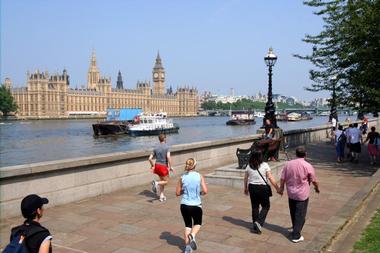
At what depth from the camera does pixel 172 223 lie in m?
8.06

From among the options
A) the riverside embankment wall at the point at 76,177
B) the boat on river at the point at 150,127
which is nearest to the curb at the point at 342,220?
the riverside embankment wall at the point at 76,177

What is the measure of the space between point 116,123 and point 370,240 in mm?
80130

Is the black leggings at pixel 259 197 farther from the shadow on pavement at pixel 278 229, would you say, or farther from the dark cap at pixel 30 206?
the dark cap at pixel 30 206

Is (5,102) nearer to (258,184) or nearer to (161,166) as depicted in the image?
(161,166)

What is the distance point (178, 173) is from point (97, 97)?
607ft

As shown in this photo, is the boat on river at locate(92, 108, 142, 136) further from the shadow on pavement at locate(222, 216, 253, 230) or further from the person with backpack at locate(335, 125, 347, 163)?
the shadow on pavement at locate(222, 216, 253, 230)

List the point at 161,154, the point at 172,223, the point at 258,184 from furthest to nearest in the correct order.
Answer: the point at 161,154
the point at 172,223
the point at 258,184

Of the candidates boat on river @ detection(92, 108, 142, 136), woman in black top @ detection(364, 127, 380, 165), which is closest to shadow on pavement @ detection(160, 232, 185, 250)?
woman in black top @ detection(364, 127, 380, 165)

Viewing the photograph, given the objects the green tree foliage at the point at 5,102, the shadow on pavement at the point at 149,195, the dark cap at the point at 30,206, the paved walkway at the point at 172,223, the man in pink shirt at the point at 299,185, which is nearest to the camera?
the dark cap at the point at 30,206

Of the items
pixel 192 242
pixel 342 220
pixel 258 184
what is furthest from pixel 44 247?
pixel 342 220

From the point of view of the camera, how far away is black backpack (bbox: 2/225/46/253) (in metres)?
3.62

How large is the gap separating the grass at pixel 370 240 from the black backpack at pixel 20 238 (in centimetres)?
459

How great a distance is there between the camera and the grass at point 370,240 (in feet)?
20.7

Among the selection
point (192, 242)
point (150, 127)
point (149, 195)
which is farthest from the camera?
point (150, 127)
